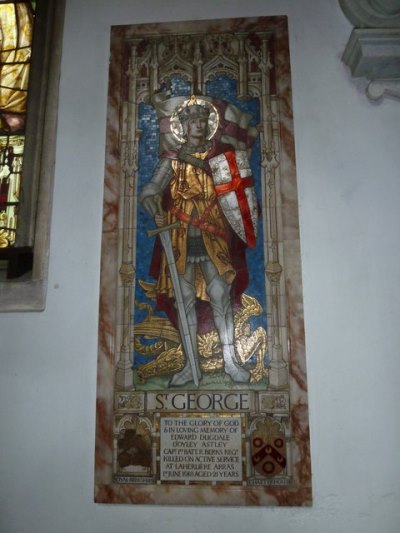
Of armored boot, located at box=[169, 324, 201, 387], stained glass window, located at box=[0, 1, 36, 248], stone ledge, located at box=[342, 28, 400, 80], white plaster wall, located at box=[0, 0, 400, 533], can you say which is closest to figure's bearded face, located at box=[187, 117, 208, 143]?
white plaster wall, located at box=[0, 0, 400, 533]

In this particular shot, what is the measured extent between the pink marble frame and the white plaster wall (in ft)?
0.19

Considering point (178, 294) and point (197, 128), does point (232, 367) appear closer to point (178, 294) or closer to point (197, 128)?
point (178, 294)

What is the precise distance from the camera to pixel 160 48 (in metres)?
4.21

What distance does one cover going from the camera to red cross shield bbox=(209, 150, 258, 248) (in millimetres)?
3824

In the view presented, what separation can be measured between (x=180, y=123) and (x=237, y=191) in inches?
25.8

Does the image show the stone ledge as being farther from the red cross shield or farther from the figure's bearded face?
the figure's bearded face

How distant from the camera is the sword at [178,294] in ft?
11.9

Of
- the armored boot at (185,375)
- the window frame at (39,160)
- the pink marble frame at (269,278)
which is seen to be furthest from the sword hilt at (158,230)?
the armored boot at (185,375)

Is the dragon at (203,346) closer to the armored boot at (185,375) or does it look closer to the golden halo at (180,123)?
→ the armored boot at (185,375)

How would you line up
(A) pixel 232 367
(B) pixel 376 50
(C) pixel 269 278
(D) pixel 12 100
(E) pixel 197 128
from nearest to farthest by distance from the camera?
(A) pixel 232 367 < (C) pixel 269 278 < (B) pixel 376 50 < (E) pixel 197 128 < (D) pixel 12 100

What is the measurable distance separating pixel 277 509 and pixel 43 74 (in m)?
3.31

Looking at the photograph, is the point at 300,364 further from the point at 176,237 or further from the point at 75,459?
the point at 75,459

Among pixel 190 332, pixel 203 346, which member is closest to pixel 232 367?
pixel 203 346

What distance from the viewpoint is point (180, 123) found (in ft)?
13.3
